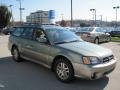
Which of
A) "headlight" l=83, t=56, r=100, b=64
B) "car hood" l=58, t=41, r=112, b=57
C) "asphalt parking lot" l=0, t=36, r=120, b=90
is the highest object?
"car hood" l=58, t=41, r=112, b=57

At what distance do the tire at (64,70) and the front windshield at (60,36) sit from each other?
819 millimetres

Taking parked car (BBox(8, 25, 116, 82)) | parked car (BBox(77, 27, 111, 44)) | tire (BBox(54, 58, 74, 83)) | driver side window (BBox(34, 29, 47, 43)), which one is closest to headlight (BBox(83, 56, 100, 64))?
parked car (BBox(8, 25, 116, 82))

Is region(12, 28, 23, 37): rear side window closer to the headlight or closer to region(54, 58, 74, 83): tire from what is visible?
region(54, 58, 74, 83): tire

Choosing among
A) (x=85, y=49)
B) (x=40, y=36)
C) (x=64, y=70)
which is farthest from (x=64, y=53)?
(x=40, y=36)

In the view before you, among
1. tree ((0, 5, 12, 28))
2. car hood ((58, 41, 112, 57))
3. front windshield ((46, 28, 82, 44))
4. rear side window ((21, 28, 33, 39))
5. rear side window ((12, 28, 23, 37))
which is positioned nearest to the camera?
car hood ((58, 41, 112, 57))

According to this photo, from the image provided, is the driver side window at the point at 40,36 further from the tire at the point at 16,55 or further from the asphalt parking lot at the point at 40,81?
the tire at the point at 16,55

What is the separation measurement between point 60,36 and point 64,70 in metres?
1.47

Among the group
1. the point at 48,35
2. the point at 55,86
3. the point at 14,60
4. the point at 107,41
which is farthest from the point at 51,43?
the point at 107,41

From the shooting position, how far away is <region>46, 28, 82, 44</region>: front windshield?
7126 mm

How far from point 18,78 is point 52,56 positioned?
4.04 feet

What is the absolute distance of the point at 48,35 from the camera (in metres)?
7.23

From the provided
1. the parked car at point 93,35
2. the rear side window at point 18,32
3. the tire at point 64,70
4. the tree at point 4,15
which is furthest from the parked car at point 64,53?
the tree at point 4,15

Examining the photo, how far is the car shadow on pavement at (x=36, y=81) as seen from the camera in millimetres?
5949

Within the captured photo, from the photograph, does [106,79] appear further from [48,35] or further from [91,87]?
[48,35]
